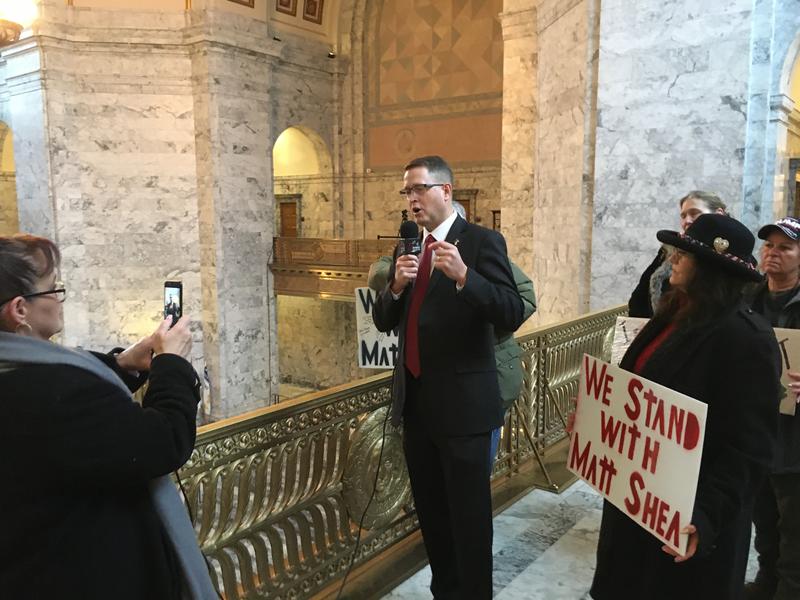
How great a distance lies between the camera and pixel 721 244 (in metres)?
1.88

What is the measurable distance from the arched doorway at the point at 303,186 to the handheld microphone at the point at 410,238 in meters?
15.5

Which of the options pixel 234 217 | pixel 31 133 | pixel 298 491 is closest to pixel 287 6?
pixel 234 217

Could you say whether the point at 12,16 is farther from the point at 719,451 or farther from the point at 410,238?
the point at 719,451

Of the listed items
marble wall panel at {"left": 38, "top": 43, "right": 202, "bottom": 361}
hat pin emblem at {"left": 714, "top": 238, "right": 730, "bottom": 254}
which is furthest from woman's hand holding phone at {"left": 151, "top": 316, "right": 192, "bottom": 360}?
marble wall panel at {"left": 38, "top": 43, "right": 202, "bottom": 361}

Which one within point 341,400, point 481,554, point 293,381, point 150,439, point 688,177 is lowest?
point 293,381

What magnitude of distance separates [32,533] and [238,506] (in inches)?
49.3

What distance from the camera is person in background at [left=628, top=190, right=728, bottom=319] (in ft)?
11.6

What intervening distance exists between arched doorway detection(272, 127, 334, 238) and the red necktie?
15.4m

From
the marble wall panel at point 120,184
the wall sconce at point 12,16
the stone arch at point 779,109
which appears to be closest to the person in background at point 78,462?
the wall sconce at point 12,16

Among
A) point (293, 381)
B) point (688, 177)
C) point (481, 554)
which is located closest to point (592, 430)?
point (481, 554)

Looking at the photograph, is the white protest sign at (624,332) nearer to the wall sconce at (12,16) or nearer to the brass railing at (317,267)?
the wall sconce at (12,16)

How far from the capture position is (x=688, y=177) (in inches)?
261

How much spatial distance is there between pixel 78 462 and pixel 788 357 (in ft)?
8.56

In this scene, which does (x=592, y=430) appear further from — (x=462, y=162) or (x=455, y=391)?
(x=462, y=162)
